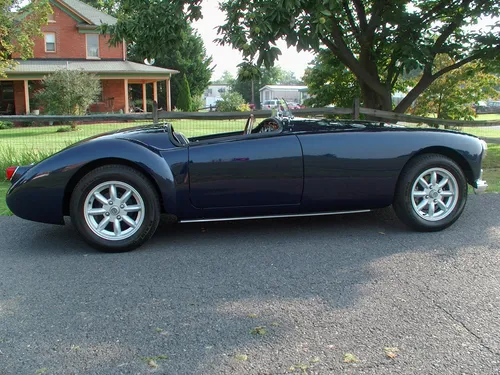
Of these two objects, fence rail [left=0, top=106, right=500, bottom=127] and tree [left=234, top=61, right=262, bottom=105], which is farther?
fence rail [left=0, top=106, right=500, bottom=127]

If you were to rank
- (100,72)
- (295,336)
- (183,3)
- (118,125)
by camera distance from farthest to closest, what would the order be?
1. (100,72)
2. (118,125)
3. (183,3)
4. (295,336)

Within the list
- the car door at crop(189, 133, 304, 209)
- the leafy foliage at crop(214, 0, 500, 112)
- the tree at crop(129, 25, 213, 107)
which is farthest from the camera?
the tree at crop(129, 25, 213, 107)

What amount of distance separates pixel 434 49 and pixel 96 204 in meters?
7.79

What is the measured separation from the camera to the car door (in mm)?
4625

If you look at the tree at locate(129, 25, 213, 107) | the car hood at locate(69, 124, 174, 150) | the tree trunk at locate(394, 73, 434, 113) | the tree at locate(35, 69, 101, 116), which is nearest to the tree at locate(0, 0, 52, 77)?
the tree at locate(35, 69, 101, 116)

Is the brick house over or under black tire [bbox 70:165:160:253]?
over

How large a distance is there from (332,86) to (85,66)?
82.0 ft

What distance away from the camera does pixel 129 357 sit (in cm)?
274

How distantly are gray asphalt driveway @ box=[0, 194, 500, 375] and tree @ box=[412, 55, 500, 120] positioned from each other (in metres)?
12.9

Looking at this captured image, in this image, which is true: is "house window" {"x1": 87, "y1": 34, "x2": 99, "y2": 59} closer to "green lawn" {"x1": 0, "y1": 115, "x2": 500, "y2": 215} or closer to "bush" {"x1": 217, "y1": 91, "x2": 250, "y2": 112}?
"bush" {"x1": 217, "y1": 91, "x2": 250, "y2": 112}

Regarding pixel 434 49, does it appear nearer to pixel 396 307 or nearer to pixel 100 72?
pixel 396 307

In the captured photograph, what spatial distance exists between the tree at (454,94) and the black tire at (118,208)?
14.4 m

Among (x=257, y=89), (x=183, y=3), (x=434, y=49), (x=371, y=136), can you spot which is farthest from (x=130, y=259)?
(x=257, y=89)

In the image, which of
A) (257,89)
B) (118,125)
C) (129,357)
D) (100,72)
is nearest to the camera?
(129,357)
